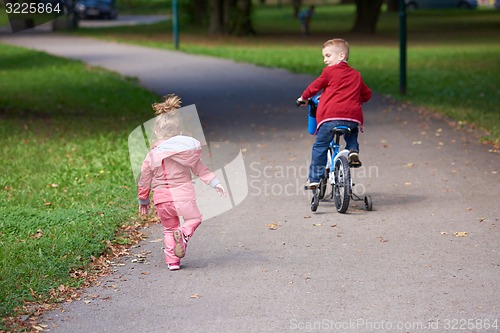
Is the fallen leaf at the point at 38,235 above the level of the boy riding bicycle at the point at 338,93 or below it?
below

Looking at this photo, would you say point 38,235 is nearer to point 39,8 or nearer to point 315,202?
point 315,202

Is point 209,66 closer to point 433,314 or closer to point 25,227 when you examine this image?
point 25,227

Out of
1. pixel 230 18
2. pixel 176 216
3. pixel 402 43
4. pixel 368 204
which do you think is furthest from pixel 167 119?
pixel 230 18

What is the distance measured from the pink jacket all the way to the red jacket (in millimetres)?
2038

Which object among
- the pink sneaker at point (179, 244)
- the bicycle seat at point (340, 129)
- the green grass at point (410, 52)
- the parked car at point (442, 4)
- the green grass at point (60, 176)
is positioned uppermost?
the bicycle seat at point (340, 129)

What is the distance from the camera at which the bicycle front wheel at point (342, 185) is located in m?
9.02

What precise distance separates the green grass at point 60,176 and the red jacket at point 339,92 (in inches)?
80.8

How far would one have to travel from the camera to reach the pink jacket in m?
7.27

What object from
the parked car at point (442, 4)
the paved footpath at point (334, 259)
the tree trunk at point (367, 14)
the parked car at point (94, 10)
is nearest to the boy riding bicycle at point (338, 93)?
the paved footpath at point (334, 259)

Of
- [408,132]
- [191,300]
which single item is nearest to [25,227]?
[191,300]

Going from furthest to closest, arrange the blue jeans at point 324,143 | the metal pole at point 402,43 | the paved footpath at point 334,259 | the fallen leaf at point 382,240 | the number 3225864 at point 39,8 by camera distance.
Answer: the metal pole at point 402,43 < the number 3225864 at point 39,8 < the blue jeans at point 324,143 < the fallen leaf at point 382,240 < the paved footpath at point 334,259

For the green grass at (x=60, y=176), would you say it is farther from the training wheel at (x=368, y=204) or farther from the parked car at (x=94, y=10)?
the parked car at (x=94, y=10)

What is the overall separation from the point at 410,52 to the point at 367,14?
42.2 ft

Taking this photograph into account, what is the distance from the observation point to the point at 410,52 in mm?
33406
